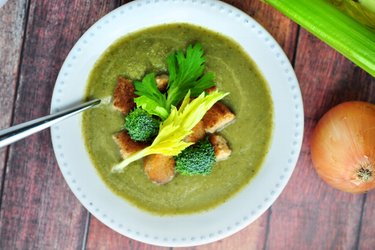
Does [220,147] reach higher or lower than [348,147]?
higher

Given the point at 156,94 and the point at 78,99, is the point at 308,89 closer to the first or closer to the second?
the point at 156,94

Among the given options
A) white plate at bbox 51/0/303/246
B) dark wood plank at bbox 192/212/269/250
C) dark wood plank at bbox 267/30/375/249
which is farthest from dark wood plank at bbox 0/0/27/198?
dark wood plank at bbox 267/30/375/249

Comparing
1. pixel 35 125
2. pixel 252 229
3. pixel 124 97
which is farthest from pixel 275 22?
pixel 35 125

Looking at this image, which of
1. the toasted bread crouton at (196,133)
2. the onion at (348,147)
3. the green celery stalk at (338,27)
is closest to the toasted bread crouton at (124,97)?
the toasted bread crouton at (196,133)

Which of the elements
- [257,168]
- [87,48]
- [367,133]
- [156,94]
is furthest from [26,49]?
[367,133]

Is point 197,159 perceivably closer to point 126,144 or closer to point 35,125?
point 126,144

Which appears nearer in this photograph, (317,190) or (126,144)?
(126,144)

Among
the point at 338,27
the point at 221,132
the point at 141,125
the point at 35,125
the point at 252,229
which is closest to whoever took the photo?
the point at 35,125

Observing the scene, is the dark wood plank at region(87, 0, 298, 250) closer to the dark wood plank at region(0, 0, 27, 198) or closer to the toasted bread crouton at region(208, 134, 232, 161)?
the toasted bread crouton at region(208, 134, 232, 161)
